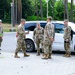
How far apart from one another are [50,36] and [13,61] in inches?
80.7

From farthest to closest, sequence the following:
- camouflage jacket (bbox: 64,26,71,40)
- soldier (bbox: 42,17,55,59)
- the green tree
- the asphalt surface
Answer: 1. the green tree
2. camouflage jacket (bbox: 64,26,71,40)
3. soldier (bbox: 42,17,55,59)
4. the asphalt surface

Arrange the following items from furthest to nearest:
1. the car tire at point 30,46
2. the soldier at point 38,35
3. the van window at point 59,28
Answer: the car tire at point 30,46
the van window at point 59,28
the soldier at point 38,35

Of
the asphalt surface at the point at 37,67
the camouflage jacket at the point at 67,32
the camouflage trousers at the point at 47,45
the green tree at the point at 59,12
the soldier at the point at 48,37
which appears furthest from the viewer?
the green tree at the point at 59,12

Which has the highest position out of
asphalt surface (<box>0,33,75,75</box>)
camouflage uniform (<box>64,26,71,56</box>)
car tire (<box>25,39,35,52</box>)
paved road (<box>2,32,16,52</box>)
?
camouflage uniform (<box>64,26,71,56</box>)

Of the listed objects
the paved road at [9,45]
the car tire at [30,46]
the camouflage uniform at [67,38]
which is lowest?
the paved road at [9,45]

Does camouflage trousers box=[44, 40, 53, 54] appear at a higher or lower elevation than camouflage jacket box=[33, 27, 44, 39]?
lower

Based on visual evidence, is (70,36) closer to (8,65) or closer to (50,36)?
(50,36)

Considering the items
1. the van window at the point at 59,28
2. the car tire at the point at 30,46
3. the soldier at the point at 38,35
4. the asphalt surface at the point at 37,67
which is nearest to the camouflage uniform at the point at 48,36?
the asphalt surface at the point at 37,67

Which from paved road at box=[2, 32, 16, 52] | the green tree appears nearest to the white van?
paved road at box=[2, 32, 16, 52]

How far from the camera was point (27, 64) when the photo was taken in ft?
41.0

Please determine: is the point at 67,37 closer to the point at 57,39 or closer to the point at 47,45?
the point at 57,39

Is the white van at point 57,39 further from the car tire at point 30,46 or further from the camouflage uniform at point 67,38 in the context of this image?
the camouflage uniform at point 67,38

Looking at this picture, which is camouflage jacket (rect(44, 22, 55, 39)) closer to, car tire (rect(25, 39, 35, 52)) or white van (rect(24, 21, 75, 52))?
white van (rect(24, 21, 75, 52))

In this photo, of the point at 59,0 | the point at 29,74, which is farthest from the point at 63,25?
the point at 59,0
